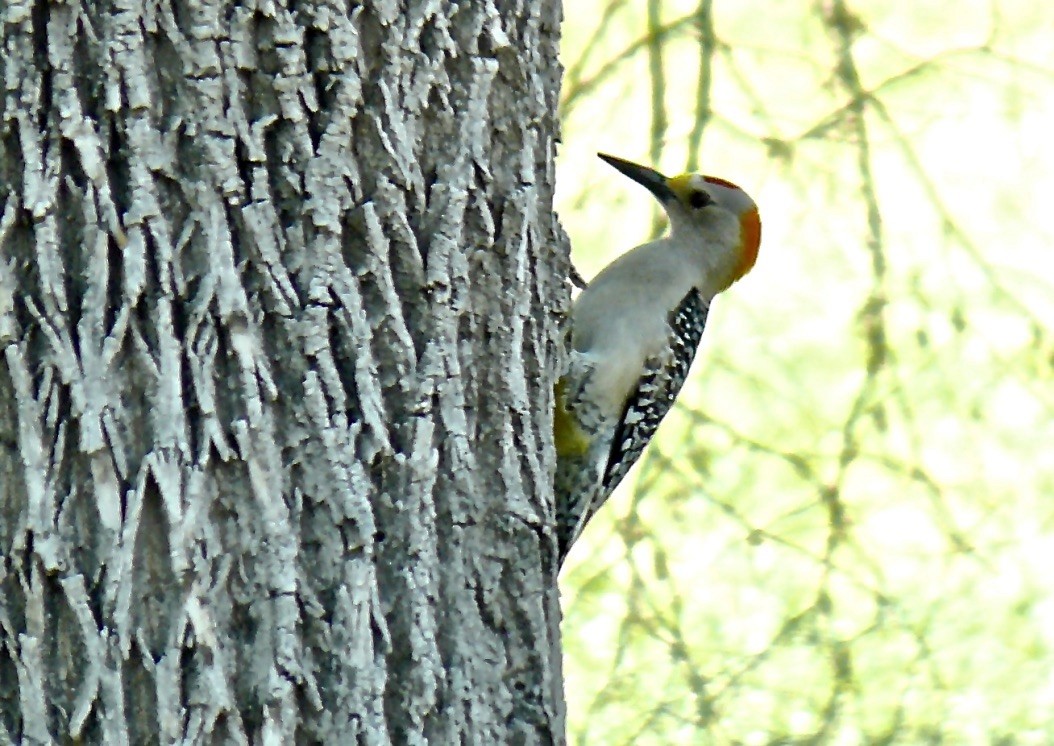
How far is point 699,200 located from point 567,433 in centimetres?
97

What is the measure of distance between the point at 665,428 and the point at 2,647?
3.59 metres

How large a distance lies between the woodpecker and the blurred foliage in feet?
3.67

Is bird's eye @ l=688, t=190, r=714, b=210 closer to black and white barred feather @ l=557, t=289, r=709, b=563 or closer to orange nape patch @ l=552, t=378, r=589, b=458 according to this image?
black and white barred feather @ l=557, t=289, r=709, b=563

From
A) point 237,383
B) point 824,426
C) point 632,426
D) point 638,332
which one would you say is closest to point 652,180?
point 638,332

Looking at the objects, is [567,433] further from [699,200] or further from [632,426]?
[699,200]

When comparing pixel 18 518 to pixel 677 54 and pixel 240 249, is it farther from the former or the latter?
pixel 677 54

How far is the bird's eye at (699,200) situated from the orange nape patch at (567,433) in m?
0.91

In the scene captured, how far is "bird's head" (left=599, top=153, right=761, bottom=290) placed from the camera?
3.88 meters

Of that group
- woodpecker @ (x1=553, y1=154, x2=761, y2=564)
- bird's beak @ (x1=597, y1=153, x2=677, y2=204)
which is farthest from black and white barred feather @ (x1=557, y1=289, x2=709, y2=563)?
bird's beak @ (x1=597, y1=153, x2=677, y2=204)

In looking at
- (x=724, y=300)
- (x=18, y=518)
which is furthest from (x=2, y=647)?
(x=724, y=300)

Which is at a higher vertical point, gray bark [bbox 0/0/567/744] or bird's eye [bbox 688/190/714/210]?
bird's eye [bbox 688/190/714/210]

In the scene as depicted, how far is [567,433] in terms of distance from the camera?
10.5 feet

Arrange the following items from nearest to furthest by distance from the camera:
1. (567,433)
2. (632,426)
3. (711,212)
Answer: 1. (567,433)
2. (632,426)
3. (711,212)

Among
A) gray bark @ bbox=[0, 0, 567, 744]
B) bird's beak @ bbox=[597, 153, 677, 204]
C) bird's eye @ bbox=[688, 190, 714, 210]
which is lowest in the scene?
gray bark @ bbox=[0, 0, 567, 744]
